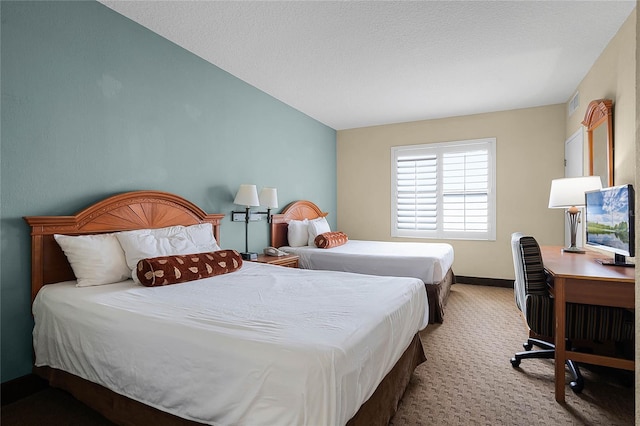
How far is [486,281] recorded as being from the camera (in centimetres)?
528

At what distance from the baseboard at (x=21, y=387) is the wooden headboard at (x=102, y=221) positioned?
0.52 metres

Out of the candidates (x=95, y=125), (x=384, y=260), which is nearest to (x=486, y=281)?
(x=384, y=260)

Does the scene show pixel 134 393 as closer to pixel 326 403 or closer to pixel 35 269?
pixel 326 403

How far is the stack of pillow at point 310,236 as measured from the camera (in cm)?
440

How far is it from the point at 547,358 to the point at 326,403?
2.25 m

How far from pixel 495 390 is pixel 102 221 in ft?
9.77

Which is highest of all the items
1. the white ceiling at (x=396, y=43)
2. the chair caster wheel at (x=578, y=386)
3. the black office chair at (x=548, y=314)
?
the white ceiling at (x=396, y=43)

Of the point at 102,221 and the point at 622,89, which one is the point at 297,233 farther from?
the point at 622,89

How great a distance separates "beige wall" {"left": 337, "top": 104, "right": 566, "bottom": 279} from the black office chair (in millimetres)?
2926

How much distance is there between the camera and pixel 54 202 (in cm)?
229

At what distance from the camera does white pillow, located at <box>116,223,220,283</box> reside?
2.41 meters

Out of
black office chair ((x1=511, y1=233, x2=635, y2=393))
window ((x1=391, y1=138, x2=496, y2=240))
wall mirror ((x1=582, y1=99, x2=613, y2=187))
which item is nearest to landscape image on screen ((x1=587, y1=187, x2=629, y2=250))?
black office chair ((x1=511, y1=233, x2=635, y2=393))

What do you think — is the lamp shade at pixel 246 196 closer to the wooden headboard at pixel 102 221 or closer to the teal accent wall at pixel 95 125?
the teal accent wall at pixel 95 125

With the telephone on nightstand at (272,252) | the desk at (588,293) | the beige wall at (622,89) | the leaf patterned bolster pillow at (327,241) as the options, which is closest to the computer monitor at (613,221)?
the desk at (588,293)
